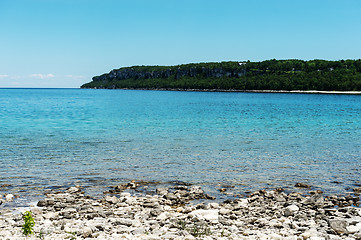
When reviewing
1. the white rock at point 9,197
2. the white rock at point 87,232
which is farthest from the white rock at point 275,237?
the white rock at point 9,197

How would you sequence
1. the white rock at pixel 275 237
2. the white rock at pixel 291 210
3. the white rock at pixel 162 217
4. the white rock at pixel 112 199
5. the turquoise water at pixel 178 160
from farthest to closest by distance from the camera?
the turquoise water at pixel 178 160 < the white rock at pixel 112 199 < the white rock at pixel 291 210 < the white rock at pixel 162 217 < the white rock at pixel 275 237

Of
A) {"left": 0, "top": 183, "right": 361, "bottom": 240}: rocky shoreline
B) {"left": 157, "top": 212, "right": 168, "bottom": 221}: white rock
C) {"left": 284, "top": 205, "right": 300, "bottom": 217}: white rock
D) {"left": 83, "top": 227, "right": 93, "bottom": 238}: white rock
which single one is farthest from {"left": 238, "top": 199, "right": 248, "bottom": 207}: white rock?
{"left": 83, "top": 227, "right": 93, "bottom": 238}: white rock

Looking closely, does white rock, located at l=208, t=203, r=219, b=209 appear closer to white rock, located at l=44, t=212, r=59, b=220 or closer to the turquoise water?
the turquoise water

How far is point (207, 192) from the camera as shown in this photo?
49.4 ft

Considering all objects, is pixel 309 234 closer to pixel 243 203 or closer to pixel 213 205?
pixel 243 203

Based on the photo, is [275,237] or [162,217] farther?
[162,217]

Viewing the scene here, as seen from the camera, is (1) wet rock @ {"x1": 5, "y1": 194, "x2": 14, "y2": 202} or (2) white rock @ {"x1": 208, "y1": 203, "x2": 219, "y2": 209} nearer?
(2) white rock @ {"x1": 208, "y1": 203, "x2": 219, "y2": 209}

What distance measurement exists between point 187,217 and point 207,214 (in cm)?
66

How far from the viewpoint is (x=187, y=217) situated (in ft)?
37.1

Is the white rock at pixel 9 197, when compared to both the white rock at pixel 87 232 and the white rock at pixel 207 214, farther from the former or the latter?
the white rock at pixel 207 214

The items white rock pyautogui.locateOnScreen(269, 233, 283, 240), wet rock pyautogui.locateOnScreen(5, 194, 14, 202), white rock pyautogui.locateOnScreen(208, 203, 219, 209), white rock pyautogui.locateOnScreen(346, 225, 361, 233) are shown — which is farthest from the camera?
wet rock pyautogui.locateOnScreen(5, 194, 14, 202)

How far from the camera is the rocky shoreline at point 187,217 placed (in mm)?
9773

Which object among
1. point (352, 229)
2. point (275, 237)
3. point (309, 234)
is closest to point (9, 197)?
point (275, 237)

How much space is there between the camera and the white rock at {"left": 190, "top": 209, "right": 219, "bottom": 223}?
36.0 feet
